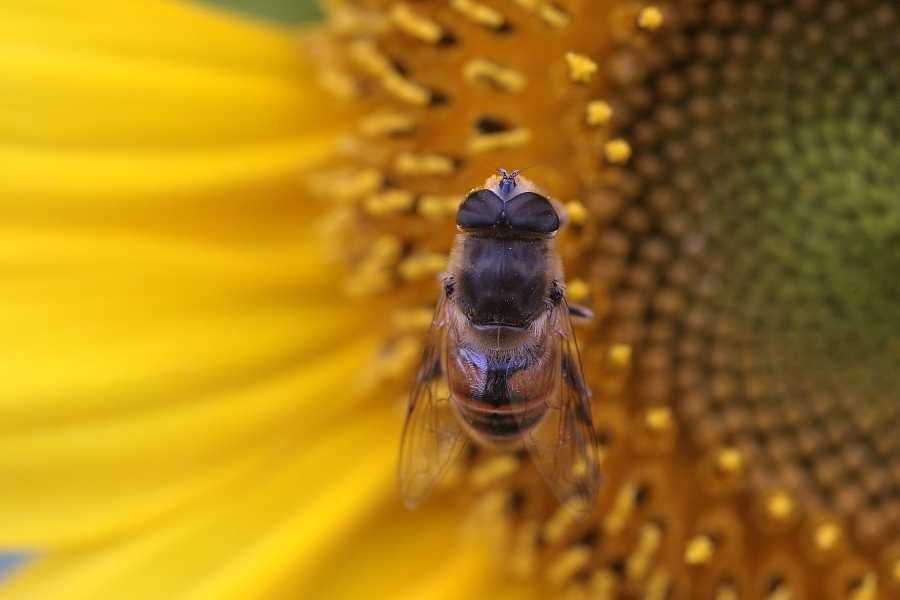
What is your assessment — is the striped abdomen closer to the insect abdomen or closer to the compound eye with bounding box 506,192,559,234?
the insect abdomen

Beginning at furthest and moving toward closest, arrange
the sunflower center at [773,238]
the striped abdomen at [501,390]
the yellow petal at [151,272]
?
the yellow petal at [151,272]
the sunflower center at [773,238]
the striped abdomen at [501,390]

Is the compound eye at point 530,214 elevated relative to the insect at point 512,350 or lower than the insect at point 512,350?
elevated

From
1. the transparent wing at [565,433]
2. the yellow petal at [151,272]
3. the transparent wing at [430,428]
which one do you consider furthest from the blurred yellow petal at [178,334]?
the transparent wing at [565,433]

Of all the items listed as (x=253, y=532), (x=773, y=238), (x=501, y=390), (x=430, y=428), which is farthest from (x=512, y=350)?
(x=253, y=532)

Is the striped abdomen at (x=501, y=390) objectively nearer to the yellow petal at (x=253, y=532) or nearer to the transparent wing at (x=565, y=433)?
the transparent wing at (x=565, y=433)

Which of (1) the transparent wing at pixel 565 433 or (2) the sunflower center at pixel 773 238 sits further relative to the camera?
(2) the sunflower center at pixel 773 238

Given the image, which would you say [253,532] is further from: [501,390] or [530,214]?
[530,214]

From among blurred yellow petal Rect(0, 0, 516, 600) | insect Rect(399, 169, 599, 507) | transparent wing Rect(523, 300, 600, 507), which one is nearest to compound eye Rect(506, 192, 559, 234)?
insect Rect(399, 169, 599, 507)

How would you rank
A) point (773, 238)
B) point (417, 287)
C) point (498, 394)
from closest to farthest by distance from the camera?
point (498, 394), point (773, 238), point (417, 287)
